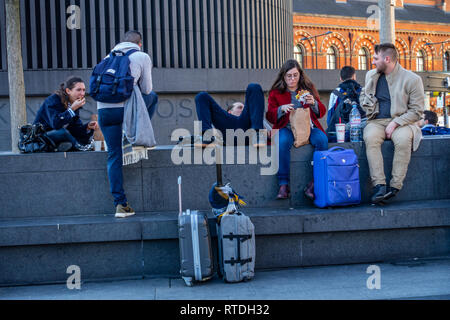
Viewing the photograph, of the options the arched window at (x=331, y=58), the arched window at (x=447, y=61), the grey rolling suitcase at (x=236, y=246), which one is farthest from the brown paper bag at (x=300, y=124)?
the arched window at (x=447, y=61)

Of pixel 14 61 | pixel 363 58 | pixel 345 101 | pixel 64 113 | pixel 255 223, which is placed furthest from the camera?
pixel 363 58

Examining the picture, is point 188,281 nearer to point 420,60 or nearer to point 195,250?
point 195,250

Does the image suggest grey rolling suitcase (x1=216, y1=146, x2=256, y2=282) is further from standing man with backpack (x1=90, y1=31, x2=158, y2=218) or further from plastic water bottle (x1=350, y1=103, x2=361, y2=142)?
plastic water bottle (x1=350, y1=103, x2=361, y2=142)

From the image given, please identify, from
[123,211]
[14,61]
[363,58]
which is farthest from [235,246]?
[363,58]

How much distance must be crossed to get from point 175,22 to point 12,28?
18.6 feet

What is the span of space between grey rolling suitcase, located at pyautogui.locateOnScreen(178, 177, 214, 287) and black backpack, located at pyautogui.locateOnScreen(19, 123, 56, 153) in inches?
85.0

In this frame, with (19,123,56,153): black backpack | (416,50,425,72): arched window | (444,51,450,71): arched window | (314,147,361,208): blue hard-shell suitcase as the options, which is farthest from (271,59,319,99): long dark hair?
(444,51,450,71): arched window

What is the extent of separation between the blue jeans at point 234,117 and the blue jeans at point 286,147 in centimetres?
33

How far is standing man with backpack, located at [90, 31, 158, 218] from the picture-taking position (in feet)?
19.7

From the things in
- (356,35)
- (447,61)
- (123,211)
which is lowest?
(123,211)

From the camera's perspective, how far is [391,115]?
685cm

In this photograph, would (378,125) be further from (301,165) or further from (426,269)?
(426,269)

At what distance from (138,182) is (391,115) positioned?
10.8 feet
